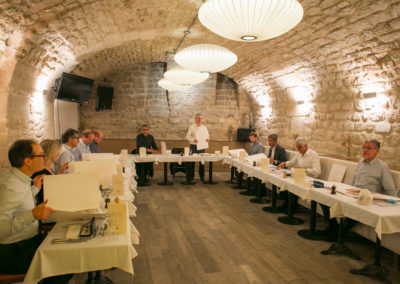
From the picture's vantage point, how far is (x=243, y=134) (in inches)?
379

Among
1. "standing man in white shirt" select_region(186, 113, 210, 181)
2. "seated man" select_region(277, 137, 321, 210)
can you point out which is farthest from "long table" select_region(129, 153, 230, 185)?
"seated man" select_region(277, 137, 321, 210)

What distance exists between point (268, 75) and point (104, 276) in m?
6.26

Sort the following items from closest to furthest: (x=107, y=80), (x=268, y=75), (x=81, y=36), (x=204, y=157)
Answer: (x=81, y=36) → (x=204, y=157) → (x=268, y=75) → (x=107, y=80)

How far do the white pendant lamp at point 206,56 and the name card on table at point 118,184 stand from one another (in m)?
2.04

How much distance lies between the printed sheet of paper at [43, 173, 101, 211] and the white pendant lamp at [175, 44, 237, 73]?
258 centimetres

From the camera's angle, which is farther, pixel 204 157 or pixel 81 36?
pixel 204 157

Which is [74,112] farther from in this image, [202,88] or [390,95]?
[390,95]

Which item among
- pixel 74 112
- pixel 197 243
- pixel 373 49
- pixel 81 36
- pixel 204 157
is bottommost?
pixel 197 243

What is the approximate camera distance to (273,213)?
4.88m

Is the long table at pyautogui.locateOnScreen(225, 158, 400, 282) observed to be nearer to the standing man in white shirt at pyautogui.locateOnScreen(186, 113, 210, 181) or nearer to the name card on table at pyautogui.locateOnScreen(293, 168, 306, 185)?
the name card on table at pyautogui.locateOnScreen(293, 168, 306, 185)

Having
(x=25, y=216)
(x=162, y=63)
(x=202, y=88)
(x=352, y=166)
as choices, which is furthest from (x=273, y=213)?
(x=162, y=63)

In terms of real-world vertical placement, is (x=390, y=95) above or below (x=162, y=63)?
below

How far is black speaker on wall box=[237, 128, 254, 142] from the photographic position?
9586 mm

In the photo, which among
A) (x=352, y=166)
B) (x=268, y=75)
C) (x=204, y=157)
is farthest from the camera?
(x=268, y=75)
